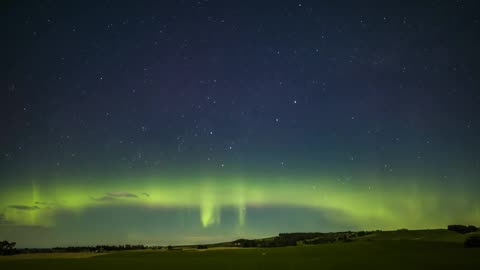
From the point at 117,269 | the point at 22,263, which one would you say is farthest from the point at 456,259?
the point at 22,263

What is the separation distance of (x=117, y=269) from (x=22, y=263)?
9224 mm

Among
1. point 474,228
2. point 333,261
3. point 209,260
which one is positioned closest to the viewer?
point 333,261

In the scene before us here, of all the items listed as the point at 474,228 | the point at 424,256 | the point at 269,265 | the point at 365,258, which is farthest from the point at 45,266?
the point at 474,228

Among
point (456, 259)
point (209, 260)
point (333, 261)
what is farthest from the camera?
point (209, 260)

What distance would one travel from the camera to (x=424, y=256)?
3394 centimetres

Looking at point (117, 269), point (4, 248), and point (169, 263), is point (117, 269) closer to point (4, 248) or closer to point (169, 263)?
point (169, 263)

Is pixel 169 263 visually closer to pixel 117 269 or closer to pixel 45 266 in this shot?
pixel 117 269

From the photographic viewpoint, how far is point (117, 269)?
30.0 meters

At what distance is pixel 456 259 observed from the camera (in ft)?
100

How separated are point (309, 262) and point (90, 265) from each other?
17.0 m

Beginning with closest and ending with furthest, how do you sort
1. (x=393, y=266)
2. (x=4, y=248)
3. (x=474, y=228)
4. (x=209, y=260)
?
1. (x=393, y=266)
2. (x=209, y=260)
3. (x=4, y=248)
4. (x=474, y=228)

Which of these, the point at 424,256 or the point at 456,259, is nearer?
the point at 456,259

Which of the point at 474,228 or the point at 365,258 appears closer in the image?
the point at 365,258

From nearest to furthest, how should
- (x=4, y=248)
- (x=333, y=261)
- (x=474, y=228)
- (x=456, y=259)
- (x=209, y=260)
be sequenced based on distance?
(x=456, y=259) < (x=333, y=261) < (x=209, y=260) < (x=4, y=248) < (x=474, y=228)
